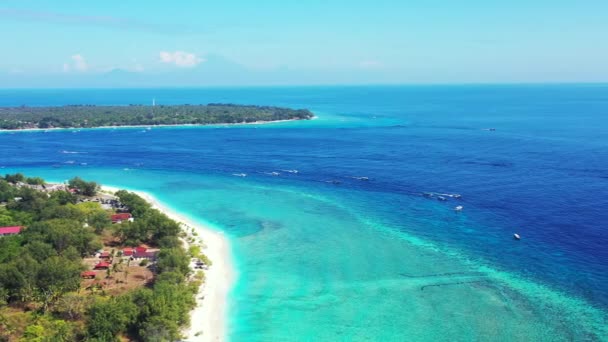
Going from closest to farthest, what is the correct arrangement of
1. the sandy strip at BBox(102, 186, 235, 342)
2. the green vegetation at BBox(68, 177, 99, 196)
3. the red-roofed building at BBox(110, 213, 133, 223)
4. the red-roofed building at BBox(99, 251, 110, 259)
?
the sandy strip at BBox(102, 186, 235, 342) → the red-roofed building at BBox(99, 251, 110, 259) → the red-roofed building at BBox(110, 213, 133, 223) → the green vegetation at BBox(68, 177, 99, 196)

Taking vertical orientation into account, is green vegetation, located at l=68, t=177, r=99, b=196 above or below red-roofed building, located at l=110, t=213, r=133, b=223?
above

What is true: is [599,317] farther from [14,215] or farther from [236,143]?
[236,143]

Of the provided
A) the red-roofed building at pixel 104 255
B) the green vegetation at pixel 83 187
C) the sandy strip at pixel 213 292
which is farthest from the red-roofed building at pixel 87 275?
the green vegetation at pixel 83 187

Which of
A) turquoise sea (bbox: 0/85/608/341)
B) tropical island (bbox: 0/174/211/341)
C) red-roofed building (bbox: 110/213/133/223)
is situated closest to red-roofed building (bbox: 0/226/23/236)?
tropical island (bbox: 0/174/211/341)

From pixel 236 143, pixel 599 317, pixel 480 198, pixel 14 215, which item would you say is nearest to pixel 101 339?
pixel 14 215

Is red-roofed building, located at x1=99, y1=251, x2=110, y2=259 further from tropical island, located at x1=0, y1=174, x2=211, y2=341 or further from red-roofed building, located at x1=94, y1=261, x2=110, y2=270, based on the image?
red-roofed building, located at x1=94, y1=261, x2=110, y2=270

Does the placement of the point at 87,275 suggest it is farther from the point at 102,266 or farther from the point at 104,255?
the point at 104,255

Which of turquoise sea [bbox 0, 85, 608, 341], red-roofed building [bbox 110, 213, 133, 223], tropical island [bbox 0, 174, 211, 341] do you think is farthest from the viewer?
red-roofed building [bbox 110, 213, 133, 223]
